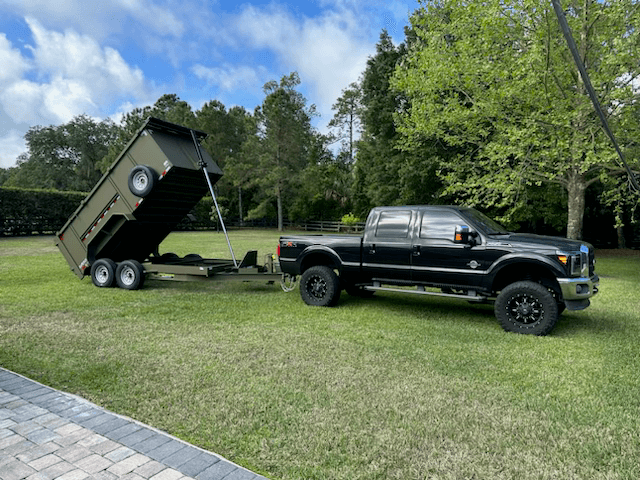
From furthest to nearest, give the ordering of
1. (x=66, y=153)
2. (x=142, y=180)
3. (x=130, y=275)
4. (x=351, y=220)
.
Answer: (x=66, y=153), (x=351, y=220), (x=130, y=275), (x=142, y=180)

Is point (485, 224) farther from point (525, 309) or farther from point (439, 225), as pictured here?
point (525, 309)

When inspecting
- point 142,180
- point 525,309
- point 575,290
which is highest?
point 142,180

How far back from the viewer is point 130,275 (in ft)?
30.6

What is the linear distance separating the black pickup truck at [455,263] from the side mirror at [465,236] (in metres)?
0.02

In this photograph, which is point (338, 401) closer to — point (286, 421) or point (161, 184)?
point (286, 421)

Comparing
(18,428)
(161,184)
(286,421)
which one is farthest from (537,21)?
(18,428)

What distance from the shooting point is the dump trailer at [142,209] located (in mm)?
8508

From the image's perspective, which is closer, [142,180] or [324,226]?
[142,180]

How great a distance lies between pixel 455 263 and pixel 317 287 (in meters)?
2.60

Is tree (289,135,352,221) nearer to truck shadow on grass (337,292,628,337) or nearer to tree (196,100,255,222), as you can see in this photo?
tree (196,100,255,222)

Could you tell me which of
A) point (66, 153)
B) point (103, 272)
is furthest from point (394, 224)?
point (66, 153)

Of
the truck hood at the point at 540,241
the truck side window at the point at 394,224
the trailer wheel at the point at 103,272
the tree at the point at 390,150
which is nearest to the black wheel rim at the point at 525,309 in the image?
the truck hood at the point at 540,241

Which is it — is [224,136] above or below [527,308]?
above

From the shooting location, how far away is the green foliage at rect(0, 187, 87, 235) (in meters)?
27.6
